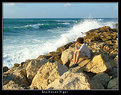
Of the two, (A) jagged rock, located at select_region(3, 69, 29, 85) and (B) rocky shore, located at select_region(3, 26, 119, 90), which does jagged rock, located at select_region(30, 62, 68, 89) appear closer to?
(B) rocky shore, located at select_region(3, 26, 119, 90)

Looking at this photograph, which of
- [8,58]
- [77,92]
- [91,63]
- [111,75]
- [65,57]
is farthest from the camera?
[8,58]

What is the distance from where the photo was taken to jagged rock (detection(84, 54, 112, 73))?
3.66 m

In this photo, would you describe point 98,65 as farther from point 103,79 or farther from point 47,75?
point 47,75

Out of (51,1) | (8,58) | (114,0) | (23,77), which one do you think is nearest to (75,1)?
(51,1)

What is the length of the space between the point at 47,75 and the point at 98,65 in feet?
4.42

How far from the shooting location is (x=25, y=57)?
8945mm

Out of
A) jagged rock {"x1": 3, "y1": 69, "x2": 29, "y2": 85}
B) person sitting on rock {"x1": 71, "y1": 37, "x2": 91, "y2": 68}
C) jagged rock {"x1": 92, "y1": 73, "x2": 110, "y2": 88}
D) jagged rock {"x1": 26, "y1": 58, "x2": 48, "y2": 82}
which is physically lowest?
jagged rock {"x1": 3, "y1": 69, "x2": 29, "y2": 85}

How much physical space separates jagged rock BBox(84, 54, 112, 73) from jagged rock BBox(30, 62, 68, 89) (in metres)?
0.69

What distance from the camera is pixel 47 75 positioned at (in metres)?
3.65

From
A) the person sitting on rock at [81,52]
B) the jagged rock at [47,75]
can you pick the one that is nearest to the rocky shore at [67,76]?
the jagged rock at [47,75]

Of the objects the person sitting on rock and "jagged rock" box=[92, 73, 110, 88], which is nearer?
"jagged rock" box=[92, 73, 110, 88]

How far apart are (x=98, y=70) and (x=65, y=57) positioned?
5.36 ft

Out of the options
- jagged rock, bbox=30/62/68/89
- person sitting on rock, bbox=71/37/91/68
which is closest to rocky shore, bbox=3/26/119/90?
jagged rock, bbox=30/62/68/89

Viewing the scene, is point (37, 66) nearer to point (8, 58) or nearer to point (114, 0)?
point (114, 0)
